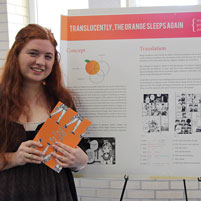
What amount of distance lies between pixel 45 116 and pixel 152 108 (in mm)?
604

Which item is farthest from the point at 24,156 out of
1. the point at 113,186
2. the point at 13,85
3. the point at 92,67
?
the point at 113,186

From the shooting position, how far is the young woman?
46.4 inches

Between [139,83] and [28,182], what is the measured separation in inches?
31.0

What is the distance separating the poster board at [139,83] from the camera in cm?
143

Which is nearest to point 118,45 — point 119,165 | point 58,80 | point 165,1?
point 58,80

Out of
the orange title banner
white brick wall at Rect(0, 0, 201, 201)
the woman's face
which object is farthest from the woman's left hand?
white brick wall at Rect(0, 0, 201, 201)

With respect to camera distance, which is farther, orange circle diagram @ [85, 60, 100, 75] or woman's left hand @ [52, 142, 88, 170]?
orange circle diagram @ [85, 60, 100, 75]

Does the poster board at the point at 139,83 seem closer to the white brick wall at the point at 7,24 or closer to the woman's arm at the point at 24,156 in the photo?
the woman's arm at the point at 24,156

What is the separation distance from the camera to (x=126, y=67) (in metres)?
1.45

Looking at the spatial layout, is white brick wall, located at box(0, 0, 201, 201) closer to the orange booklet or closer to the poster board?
the poster board

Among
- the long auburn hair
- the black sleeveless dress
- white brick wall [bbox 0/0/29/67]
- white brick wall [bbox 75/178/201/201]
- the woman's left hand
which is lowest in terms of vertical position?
white brick wall [bbox 75/178/201/201]

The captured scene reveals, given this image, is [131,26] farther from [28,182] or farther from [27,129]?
[28,182]

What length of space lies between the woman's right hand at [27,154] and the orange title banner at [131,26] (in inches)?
26.3

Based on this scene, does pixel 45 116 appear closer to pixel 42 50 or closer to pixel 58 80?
pixel 58 80
